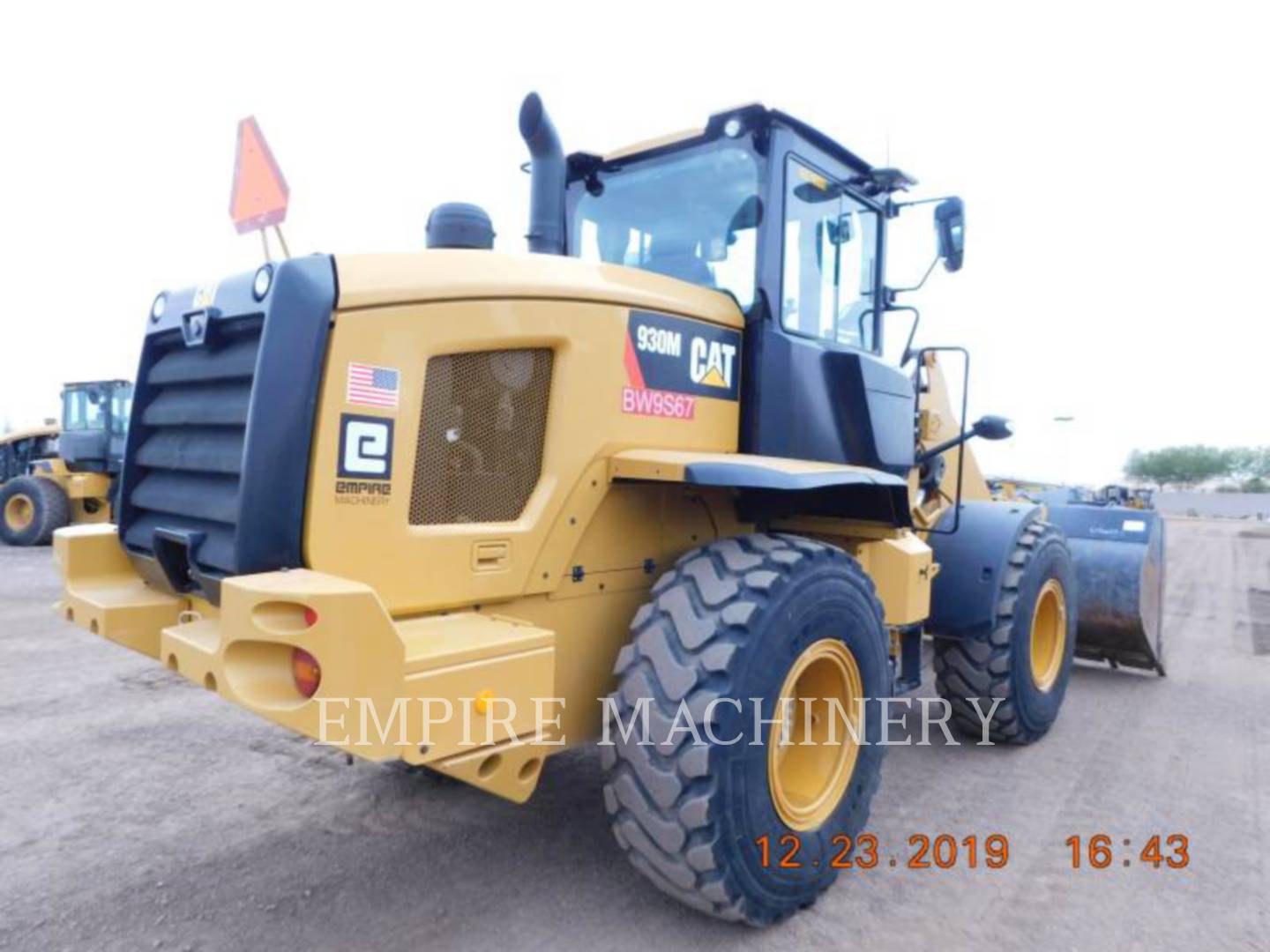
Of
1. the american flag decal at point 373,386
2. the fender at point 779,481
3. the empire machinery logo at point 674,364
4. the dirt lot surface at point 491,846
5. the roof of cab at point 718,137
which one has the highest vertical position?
the roof of cab at point 718,137

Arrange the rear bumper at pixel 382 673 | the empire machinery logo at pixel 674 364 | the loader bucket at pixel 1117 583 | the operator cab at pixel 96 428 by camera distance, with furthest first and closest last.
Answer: the operator cab at pixel 96 428 → the loader bucket at pixel 1117 583 → the empire machinery logo at pixel 674 364 → the rear bumper at pixel 382 673

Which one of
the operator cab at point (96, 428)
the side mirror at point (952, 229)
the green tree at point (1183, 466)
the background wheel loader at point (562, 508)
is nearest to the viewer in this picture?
the background wheel loader at point (562, 508)

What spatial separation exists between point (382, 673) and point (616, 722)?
797 mm

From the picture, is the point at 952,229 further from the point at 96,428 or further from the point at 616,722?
the point at 96,428

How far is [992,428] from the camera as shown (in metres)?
4.20

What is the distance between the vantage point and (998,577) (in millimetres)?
4637

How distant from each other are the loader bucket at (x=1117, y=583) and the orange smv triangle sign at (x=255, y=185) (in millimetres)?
5332

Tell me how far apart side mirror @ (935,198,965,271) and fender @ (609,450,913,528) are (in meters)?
1.13

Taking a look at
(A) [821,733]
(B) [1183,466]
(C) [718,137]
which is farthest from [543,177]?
(B) [1183,466]

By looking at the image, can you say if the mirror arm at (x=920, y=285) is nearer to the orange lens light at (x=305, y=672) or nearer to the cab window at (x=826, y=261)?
the cab window at (x=826, y=261)

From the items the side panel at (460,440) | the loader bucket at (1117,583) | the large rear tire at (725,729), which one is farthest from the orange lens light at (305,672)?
the loader bucket at (1117,583)

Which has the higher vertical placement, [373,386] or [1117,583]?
[373,386]

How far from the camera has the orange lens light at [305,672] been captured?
6.89 feet

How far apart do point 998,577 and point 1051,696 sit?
3.07 feet
